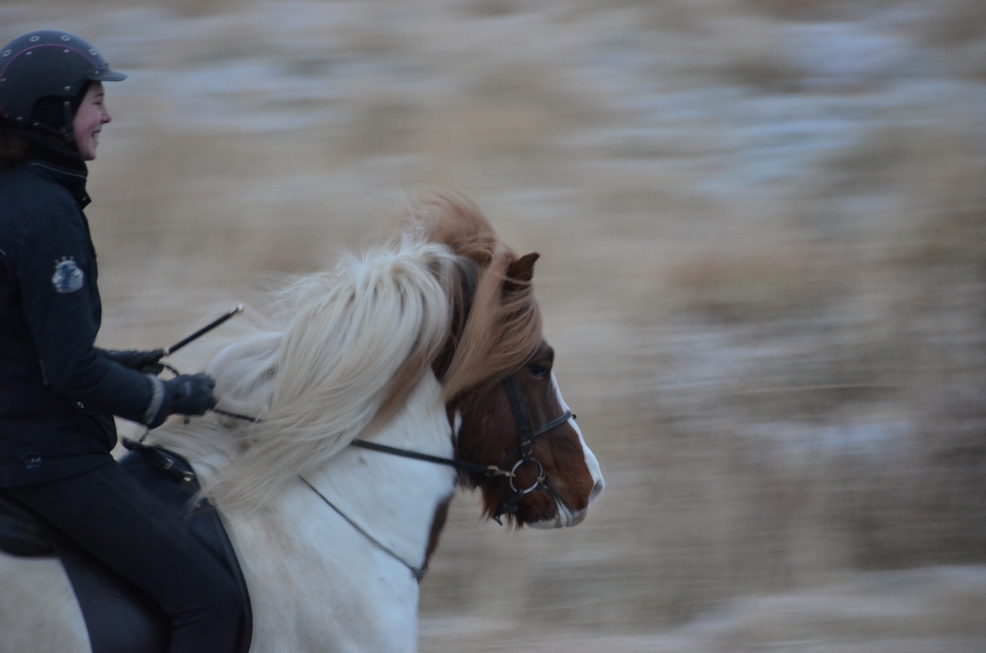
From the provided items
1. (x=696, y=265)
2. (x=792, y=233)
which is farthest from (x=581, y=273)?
(x=792, y=233)

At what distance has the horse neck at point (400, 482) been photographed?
252 centimetres

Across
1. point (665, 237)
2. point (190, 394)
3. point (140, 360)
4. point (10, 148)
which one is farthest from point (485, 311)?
point (665, 237)

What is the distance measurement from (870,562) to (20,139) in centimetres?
460

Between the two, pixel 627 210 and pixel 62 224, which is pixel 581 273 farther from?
pixel 62 224

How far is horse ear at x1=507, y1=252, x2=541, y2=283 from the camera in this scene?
2.67m

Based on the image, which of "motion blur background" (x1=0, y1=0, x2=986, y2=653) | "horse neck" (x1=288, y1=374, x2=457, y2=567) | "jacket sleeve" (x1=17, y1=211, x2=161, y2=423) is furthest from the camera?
"motion blur background" (x1=0, y1=0, x2=986, y2=653)

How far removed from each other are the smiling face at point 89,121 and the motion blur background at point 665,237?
938 millimetres

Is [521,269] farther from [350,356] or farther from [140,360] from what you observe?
[140,360]

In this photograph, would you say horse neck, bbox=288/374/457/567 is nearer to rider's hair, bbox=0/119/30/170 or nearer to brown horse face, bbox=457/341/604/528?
brown horse face, bbox=457/341/604/528

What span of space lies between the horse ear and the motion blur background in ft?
1.69

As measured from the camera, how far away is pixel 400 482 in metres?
2.56

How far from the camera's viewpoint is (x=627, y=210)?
21.6ft

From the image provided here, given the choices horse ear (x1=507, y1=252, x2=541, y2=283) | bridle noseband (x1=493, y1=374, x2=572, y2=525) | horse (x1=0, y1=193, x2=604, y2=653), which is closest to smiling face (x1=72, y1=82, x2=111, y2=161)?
horse (x1=0, y1=193, x2=604, y2=653)

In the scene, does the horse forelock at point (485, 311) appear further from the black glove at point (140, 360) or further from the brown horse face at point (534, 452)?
the black glove at point (140, 360)
